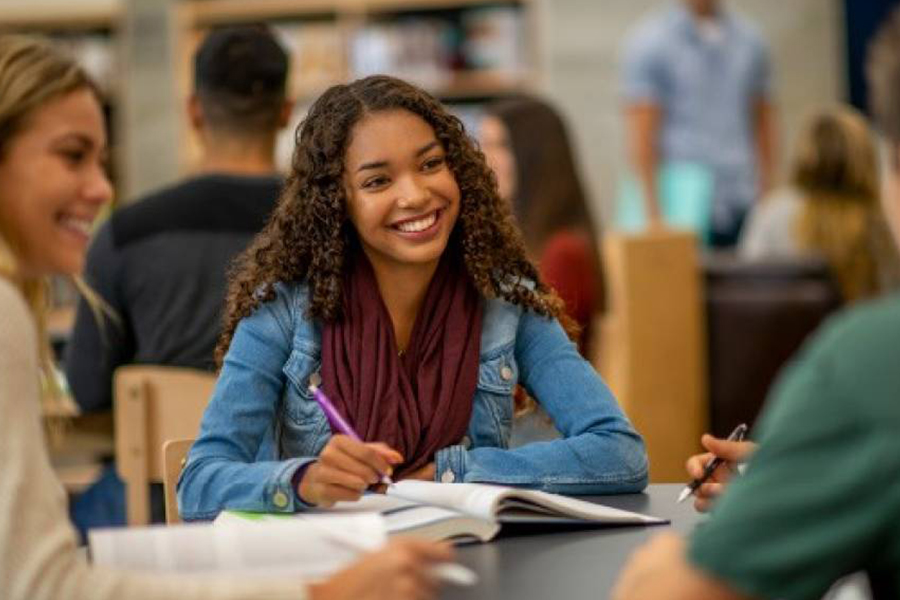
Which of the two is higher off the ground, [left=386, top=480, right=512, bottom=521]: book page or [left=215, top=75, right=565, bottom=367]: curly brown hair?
[left=215, top=75, right=565, bottom=367]: curly brown hair

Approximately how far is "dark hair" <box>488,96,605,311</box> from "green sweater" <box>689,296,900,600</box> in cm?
347

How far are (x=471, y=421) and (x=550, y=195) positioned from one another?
2.26 m

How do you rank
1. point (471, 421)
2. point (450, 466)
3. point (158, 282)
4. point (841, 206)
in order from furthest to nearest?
point (841, 206), point (158, 282), point (471, 421), point (450, 466)

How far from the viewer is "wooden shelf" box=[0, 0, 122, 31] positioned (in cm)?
911

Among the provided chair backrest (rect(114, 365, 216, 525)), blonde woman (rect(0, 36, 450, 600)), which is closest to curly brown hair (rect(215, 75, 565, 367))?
chair backrest (rect(114, 365, 216, 525))

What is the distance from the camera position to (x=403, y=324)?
2.57 metres

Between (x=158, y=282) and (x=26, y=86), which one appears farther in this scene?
(x=158, y=282)

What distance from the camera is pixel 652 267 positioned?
18.7ft

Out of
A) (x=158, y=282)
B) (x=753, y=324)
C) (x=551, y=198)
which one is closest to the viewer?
(x=158, y=282)

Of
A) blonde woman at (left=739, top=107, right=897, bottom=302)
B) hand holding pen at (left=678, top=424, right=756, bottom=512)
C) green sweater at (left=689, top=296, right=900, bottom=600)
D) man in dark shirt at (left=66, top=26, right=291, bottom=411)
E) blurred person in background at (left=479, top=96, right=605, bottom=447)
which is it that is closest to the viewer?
green sweater at (left=689, top=296, right=900, bottom=600)

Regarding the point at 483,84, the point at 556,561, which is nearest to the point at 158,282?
the point at 556,561

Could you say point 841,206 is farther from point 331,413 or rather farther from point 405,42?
point 331,413

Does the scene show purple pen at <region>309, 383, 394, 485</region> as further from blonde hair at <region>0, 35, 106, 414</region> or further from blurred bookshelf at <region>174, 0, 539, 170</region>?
blurred bookshelf at <region>174, 0, 539, 170</region>

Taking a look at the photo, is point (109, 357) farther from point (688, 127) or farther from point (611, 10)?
point (611, 10)
